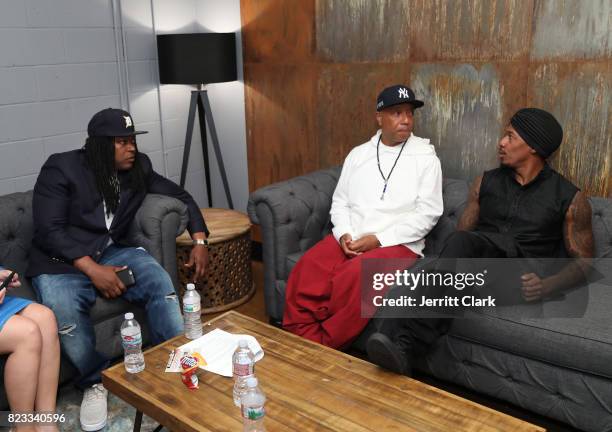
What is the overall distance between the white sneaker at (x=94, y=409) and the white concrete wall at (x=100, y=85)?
1407 mm

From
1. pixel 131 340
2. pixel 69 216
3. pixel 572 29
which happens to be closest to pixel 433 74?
pixel 572 29

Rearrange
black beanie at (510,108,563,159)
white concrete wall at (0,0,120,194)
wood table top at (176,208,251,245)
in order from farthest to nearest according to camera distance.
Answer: wood table top at (176,208,251,245) < white concrete wall at (0,0,120,194) < black beanie at (510,108,563,159)

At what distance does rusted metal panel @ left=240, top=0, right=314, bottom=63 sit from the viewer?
3.45 meters

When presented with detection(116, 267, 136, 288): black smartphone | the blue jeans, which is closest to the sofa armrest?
the blue jeans

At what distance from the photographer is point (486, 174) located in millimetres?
2609

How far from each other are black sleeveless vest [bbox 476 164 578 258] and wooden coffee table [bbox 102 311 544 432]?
3.09ft

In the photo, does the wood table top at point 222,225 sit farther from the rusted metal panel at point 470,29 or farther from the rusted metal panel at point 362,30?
the rusted metal panel at point 470,29

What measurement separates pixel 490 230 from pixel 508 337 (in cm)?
54

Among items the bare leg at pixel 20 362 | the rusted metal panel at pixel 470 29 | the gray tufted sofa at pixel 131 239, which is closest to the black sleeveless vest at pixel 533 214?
the rusted metal panel at pixel 470 29

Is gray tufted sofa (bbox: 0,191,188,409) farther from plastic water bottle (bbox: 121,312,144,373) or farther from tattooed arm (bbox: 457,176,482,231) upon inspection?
tattooed arm (bbox: 457,176,482,231)

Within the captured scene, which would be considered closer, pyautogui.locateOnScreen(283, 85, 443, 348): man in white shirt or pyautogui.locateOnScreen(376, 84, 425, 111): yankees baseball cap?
pyautogui.locateOnScreen(283, 85, 443, 348): man in white shirt

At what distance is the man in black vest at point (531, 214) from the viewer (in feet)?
7.58

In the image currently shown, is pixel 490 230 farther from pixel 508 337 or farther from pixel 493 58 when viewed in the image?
pixel 493 58

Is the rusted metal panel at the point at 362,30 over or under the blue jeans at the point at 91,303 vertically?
over
